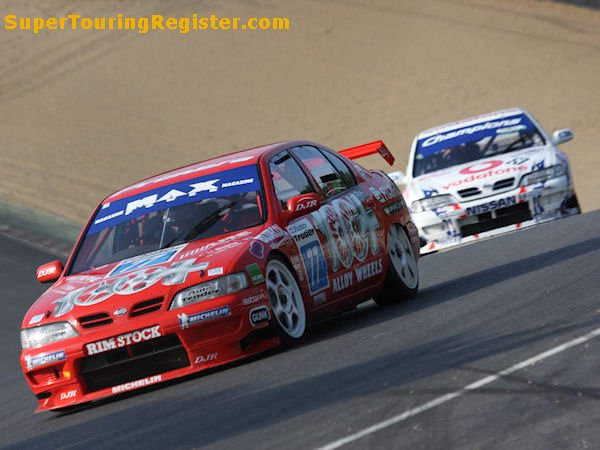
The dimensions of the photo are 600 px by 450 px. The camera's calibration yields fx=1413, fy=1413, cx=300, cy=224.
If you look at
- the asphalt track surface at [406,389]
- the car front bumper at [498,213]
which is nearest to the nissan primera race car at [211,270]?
the asphalt track surface at [406,389]

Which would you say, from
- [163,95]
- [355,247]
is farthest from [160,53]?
[355,247]

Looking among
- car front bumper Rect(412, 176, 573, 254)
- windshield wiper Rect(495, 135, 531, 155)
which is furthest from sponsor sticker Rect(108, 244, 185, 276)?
windshield wiper Rect(495, 135, 531, 155)

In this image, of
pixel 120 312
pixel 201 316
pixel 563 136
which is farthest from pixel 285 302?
pixel 563 136

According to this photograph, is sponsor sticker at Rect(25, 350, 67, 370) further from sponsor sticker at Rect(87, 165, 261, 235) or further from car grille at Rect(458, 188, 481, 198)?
car grille at Rect(458, 188, 481, 198)

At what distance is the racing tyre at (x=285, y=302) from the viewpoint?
28.2 feet

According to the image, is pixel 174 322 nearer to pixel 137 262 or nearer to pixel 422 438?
pixel 137 262

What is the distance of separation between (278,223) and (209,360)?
1228 millimetres

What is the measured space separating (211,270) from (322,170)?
86.1 inches

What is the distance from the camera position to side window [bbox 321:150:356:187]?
10523 millimetres

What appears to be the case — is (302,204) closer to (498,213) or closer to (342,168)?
(342,168)

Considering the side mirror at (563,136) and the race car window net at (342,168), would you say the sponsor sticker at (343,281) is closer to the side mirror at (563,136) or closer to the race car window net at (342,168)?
the race car window net at (342,168)

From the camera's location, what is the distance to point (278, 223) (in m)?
9.10

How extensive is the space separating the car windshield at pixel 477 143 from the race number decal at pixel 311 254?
671cm

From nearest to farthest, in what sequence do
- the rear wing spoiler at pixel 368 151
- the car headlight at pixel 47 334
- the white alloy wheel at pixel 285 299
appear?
the car headlight at pixel 47 334
the white alloy wheel at pixel 285 299
the rear wing spoiler at pixel 368 151
